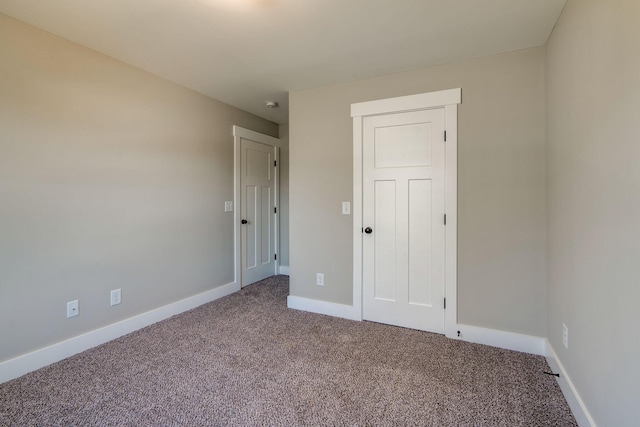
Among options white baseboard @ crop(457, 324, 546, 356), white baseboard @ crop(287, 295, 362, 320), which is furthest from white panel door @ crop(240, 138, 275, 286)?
white baseboard @ crop(457, 324, 546, 356)

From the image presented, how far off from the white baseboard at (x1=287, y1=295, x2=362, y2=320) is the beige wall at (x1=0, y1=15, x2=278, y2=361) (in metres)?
1.06

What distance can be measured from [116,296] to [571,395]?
10.6ft

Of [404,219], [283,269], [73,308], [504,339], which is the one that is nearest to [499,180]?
[404,219]

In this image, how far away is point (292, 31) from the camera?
2029 mm

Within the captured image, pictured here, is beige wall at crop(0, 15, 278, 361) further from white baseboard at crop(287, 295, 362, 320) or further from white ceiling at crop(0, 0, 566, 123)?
white baseboard at crop(287, 295, 362, 320)

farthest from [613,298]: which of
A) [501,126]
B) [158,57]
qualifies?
[158,57]

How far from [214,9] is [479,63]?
6.59 ft

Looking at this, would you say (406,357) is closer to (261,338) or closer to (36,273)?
(261,338)

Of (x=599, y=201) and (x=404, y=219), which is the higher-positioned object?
(x=599, y=201)

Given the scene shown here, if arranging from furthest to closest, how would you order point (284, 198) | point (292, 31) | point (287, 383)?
point (284, 198)
point (292, 31)
point (287, 383)

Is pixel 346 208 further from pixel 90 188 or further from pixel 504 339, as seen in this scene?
pixel 90 188

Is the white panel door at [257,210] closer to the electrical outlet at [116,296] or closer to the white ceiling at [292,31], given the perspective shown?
the white ceiling at [292,31]

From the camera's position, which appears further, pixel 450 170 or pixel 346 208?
pixel 346 208

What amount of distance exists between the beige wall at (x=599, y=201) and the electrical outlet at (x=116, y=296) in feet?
10.5
